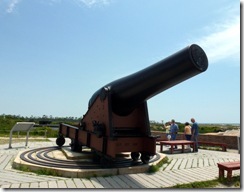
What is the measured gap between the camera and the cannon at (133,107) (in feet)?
13.4

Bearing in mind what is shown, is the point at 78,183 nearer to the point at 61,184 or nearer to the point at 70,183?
the point at 70,183

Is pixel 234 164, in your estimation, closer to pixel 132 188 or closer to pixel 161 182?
pixel 161 182

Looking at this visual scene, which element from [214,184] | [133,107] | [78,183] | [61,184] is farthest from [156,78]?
[61,184]

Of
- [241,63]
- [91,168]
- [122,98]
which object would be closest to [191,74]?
[241,63]

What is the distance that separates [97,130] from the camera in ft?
17.7

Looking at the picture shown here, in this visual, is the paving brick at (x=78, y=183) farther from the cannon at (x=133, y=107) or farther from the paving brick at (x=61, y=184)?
the cannon at (x=133, y=107)

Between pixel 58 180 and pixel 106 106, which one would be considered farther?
pixel 106 106

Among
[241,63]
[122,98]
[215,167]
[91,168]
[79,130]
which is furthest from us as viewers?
[79,130]

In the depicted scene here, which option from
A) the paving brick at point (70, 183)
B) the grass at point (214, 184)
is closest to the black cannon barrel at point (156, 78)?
the grass at point (214, 184)

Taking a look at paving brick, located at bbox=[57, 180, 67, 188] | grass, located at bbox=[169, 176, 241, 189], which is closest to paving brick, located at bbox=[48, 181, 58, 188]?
paving brick, located at bbox=[57, 180, 67, 188]

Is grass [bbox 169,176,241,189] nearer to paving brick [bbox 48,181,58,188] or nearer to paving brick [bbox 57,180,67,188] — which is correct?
paving brick [bbox 57,180,67,188]

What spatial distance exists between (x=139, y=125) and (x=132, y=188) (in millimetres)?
2076

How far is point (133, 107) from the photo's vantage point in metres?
5.63

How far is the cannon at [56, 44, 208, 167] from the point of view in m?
4.08
